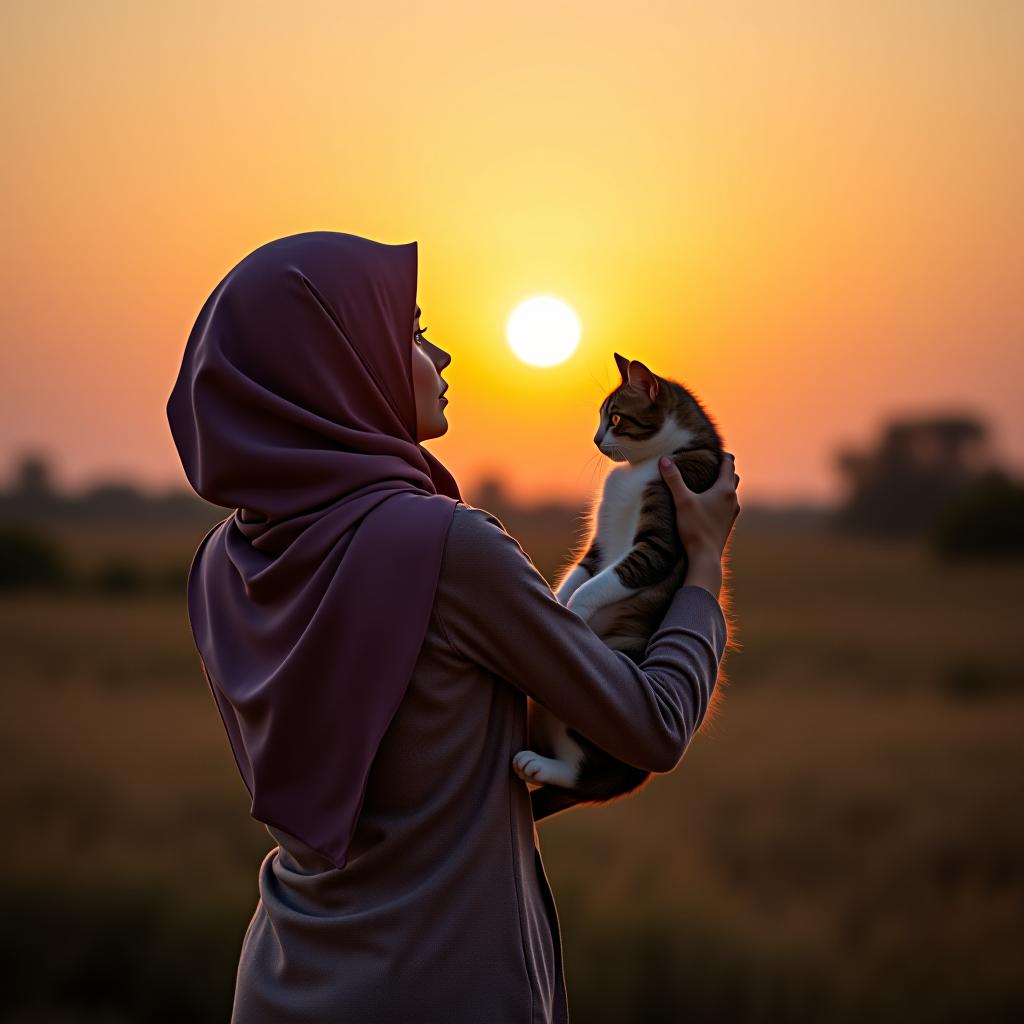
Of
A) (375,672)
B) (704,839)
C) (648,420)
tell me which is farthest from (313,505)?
(704,839)

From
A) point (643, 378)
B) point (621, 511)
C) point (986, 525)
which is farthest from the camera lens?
point (986, 525)

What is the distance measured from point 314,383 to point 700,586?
66 cm

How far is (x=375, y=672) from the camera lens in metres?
1.49

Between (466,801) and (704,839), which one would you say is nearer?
(466,801)

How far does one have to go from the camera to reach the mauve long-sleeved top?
1.48 meters

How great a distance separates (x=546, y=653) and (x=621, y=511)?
0.77 m

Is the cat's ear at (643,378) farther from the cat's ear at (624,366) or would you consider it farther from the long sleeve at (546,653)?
the long sleeve at (546,653)

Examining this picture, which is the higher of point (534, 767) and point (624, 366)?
point (624, 366)

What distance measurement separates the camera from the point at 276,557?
1.65 meters

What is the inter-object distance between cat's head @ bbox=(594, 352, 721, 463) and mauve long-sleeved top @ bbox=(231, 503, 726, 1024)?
2.49 ft

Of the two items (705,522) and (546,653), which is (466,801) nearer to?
(546,653)

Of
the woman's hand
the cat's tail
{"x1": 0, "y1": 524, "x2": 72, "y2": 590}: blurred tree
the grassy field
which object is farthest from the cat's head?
{"x1": 0, "y1": 524, "x2": 72, "y2": 590}: blurred tree

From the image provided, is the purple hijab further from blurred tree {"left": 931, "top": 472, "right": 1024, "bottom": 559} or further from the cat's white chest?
blurred tree {"left": 931, "top": 472, "right": 1024, "bottom": 559}

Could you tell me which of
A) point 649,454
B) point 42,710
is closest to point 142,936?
point 649,454
